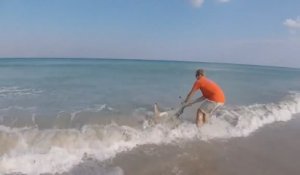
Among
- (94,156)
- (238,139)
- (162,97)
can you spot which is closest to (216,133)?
(238,139)

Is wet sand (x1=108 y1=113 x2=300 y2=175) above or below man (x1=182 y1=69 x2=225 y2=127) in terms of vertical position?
below

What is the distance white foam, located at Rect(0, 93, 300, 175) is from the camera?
6902 millimetres

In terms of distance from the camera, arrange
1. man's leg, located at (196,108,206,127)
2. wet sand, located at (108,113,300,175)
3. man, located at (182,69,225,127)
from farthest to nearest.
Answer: man's leg, located at (196,108,206,127), man, located at (182,69,225,127), wet sand, located at (108,113,300,175)

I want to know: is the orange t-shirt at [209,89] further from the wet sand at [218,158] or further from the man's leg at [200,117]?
the wet sand at [218,158]

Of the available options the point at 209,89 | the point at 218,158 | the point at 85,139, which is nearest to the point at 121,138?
the point at 85,139

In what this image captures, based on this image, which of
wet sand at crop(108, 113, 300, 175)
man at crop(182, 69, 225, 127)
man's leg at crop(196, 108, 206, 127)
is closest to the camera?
wet sand at crop(108, 113, 300, 175)

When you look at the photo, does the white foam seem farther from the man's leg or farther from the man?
the man

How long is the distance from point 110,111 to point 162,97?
16.5 ft

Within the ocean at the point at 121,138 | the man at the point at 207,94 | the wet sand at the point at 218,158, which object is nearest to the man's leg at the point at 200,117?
the man at the point at 207,94

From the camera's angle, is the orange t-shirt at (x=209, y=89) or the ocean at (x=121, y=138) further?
the orange t-shirt at (x=209, y=89)

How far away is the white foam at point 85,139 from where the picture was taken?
6902mm

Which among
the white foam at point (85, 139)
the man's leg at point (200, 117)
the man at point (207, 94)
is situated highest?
the man at point (207, 94)

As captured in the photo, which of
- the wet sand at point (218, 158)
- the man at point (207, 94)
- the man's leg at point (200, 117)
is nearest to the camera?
the wet sand at point (218, 158)

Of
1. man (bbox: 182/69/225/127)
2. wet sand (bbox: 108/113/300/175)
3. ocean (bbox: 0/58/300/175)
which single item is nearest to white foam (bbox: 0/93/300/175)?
ocean (bbox: 0/58/300/175)
